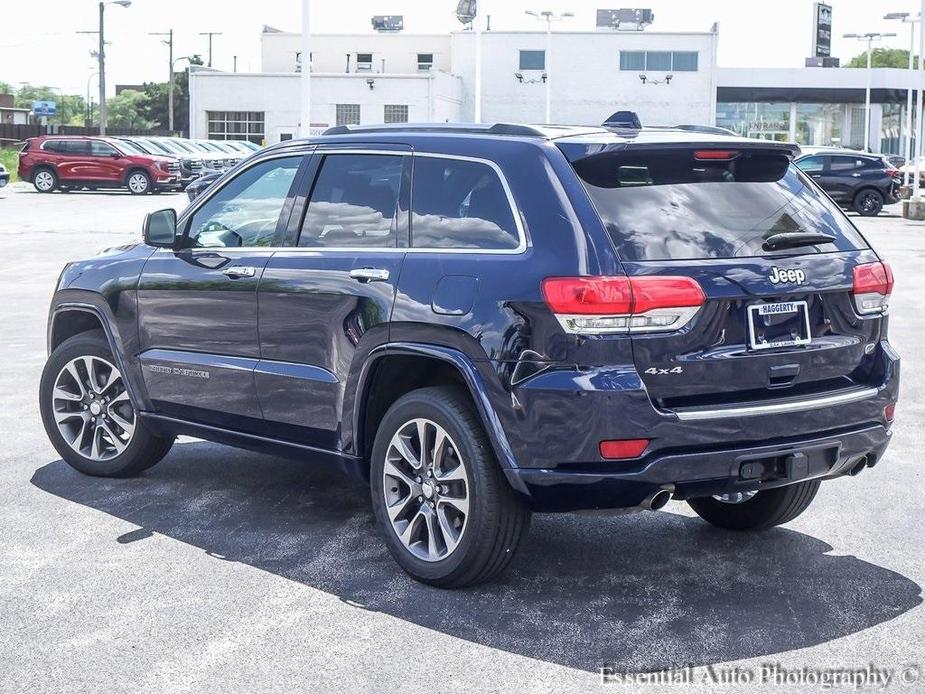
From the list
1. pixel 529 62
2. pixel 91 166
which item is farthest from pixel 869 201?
pixel 529 62

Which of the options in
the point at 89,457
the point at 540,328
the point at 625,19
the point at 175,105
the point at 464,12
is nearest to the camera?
the point at 540,328

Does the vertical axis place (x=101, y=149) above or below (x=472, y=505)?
above

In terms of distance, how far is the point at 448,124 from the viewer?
19.7ft

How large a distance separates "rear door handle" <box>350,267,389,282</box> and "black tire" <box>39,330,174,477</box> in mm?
1997

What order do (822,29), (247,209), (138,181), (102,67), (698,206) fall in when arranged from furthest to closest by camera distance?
(822,29) < (102,67) < (138,181) < (247,209) < (698,206)

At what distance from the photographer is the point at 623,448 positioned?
4930mm

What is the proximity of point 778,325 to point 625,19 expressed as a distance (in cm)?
8989

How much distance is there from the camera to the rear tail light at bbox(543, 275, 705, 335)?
489 cm

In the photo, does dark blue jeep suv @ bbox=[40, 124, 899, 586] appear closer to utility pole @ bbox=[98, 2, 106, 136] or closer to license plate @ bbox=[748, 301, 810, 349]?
license plate @ bbox=[748, 301, 810, 349]

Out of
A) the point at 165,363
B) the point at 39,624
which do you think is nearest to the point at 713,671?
the point at 39,624

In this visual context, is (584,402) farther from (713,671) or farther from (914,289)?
(914,289)

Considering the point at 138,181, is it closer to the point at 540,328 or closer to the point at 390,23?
the point at 540,328

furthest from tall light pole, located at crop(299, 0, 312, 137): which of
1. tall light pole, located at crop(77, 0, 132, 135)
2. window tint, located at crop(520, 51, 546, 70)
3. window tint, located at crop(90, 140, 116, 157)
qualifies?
window tint, located at crop(520, 51, 546, 70)

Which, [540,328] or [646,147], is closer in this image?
[540,328]
